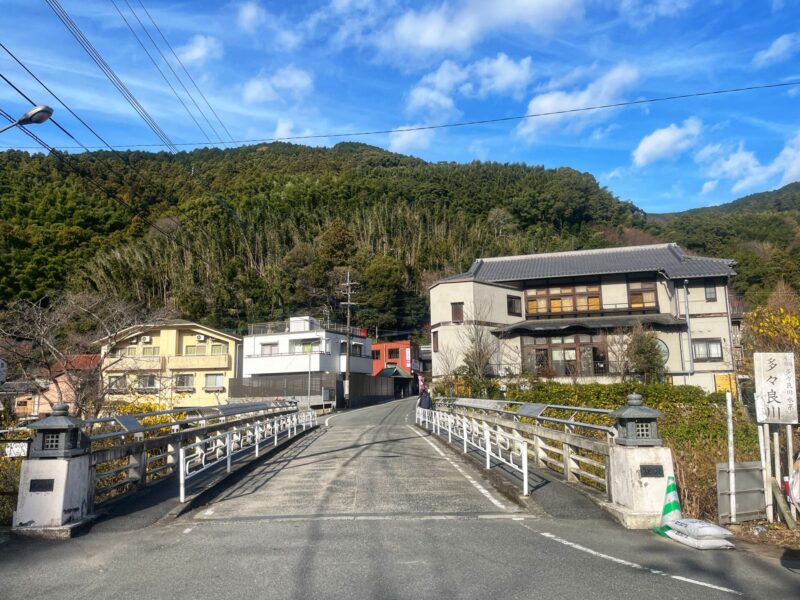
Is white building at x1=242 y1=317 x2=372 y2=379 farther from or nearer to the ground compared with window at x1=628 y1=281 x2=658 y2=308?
nearer to the ground

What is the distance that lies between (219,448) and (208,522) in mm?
5630

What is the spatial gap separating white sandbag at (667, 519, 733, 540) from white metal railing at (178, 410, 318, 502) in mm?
6566

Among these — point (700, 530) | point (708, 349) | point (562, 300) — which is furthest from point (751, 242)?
point (700, 530)

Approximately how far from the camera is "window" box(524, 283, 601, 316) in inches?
1591

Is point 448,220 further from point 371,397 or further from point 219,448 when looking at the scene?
point 219,448

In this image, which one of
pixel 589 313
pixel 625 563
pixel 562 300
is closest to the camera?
pixel 625 563

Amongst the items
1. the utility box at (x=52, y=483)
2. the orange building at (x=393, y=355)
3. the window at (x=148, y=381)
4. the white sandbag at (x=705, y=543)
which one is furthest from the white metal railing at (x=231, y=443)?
the orange building at (x=393, y=355)

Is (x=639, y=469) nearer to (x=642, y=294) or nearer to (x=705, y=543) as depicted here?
(x=705, y=543)

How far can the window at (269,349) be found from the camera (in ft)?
178

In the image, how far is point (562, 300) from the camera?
41.2 meters

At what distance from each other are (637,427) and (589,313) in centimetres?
3356

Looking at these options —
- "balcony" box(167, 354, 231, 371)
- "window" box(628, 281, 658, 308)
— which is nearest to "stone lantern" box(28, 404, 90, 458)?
"window" box(628, 281, 658, 308)

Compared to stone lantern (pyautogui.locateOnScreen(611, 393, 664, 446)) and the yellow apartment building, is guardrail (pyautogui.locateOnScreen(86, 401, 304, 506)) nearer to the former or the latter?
stone lantern (pyautogui.locateOnScreen(611, 393, 664, 446))

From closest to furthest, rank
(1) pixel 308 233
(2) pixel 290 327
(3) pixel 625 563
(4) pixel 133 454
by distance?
1. (3) pixel 625 563
2. (4) pixel 133 454
3. (2) pixel 290 327
4. (1) pixel 308 233
